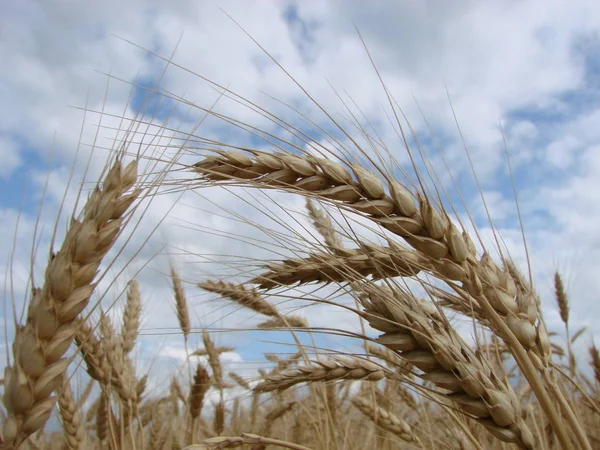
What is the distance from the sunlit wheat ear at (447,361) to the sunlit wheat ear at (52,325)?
76 centimetres

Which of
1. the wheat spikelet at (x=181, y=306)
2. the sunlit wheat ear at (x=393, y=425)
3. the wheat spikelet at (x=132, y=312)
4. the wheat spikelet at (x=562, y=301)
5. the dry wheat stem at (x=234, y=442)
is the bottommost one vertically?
the dry wheat stem at (x=234, y=442)

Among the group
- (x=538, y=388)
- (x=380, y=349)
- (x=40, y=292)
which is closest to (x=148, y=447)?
(x=380, y=349)

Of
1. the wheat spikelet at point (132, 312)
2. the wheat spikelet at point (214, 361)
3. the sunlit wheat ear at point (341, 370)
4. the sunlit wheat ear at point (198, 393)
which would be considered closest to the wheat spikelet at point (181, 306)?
the wheat spikelet at point (214, 361)

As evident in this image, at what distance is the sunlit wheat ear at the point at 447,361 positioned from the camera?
1.37 m

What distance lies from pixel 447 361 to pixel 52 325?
1.00 metres

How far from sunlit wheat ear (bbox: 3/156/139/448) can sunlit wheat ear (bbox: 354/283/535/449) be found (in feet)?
2.50

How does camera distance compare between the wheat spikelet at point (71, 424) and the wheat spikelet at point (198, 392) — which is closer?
the wheat spikelet at point (71, 424)

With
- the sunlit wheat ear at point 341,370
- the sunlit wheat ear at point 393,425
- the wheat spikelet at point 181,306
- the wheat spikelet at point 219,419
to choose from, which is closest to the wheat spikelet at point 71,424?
the sunlit wheat ear at point 341,370

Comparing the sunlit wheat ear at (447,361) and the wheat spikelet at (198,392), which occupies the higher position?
the wheat spikelet at (198,392)

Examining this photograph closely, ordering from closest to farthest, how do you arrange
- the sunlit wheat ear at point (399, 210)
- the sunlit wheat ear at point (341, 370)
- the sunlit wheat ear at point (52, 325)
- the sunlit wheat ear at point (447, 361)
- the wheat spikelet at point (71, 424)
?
the sunlit wheat ear at point (52, 325) < the sunlit wheat ear at point (447, 361) < the sunlit wheat ear at point (399, 210) < the sunlit wheat ear at point (341, 370) < the wheat spikelet at point (71, 424)

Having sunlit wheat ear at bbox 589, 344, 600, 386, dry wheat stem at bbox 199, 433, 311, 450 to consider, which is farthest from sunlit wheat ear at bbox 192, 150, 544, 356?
sunlit wheat ear at bbox 589, 344, 600, 386

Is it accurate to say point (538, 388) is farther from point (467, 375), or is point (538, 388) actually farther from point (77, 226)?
point (77, 226)

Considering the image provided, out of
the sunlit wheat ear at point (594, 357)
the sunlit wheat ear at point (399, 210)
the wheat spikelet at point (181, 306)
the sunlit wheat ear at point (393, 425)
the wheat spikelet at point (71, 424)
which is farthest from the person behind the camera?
the sunlit wheat ear at point (594, 357)

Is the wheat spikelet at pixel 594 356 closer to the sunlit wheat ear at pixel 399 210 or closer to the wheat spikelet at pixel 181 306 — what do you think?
the wheat spikelet at pixel 181 306
